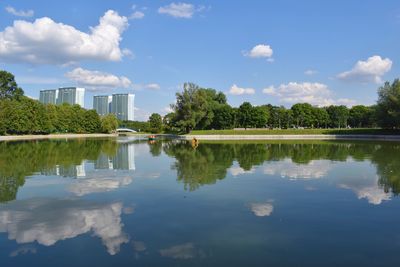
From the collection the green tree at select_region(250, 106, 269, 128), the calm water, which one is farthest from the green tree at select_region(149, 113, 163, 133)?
the calm water

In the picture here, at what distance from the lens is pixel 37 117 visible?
282 ft

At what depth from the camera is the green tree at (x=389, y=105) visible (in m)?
64.7

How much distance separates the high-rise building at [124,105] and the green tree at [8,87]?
3467 inches

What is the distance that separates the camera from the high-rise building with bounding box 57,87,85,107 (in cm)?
15450

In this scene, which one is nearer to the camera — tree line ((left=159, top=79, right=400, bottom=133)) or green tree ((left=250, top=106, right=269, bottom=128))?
tree line ((left=159, top=79, right=400, bottom=133))

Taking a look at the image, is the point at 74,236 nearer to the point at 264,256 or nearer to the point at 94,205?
the point at 94,205

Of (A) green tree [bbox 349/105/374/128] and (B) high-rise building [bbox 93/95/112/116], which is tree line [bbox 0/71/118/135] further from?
(A) green tree [bbox 349/105/374/128]

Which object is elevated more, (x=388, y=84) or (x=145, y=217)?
(x=388, y=84)

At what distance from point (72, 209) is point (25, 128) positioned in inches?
3178

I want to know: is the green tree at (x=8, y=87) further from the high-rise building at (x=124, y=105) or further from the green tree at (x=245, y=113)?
the high-rise building at (x=124, y=105)

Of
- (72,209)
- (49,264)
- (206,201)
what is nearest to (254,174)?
(206,201)

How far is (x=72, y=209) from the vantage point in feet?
33.2

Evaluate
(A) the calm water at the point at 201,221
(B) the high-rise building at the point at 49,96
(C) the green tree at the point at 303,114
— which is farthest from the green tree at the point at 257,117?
(B) the high-rise building at the point at 49,96

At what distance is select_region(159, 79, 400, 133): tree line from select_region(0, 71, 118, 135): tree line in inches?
977
